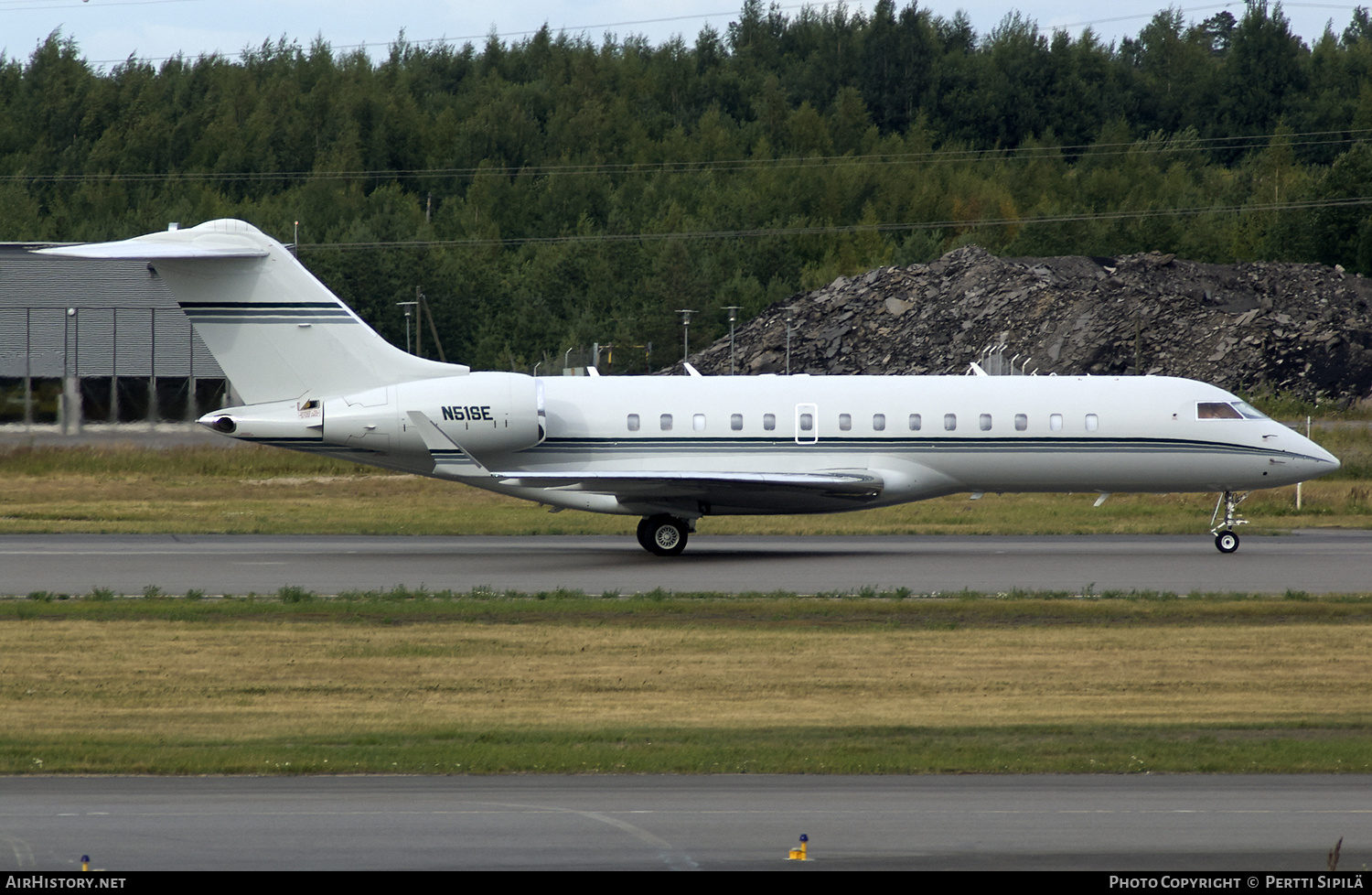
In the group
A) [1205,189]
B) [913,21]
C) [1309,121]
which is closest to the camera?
[1205,189]

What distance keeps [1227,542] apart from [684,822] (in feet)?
62.8

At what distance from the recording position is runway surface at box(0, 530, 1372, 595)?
2170 centimetres

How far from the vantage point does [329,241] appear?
94062 mm

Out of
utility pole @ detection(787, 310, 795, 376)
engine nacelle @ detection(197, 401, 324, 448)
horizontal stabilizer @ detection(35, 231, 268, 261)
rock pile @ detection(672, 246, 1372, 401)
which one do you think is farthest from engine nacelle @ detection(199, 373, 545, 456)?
rock pile @ detection(672, 246, 1372, 401)

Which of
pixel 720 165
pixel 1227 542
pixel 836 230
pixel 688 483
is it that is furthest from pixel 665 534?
pixel 720 165

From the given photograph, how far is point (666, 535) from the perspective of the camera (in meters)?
25.6

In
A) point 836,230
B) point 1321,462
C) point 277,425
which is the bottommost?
point 1321,462

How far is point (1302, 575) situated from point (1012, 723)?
1199 cm

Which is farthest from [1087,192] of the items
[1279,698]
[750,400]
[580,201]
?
[1279,698]

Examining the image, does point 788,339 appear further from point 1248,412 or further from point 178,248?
point 178,248

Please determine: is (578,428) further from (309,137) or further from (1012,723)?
(309,137)

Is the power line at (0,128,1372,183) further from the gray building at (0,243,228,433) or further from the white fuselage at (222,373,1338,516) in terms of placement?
the white fuselage at (222,373,1338,516)

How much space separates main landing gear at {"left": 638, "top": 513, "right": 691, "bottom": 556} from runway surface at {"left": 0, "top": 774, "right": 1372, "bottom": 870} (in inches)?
587

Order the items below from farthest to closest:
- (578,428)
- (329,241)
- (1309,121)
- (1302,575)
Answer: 1. (1309,121)
2. (329,241)
3. (578,428)
4. (1302,575)
